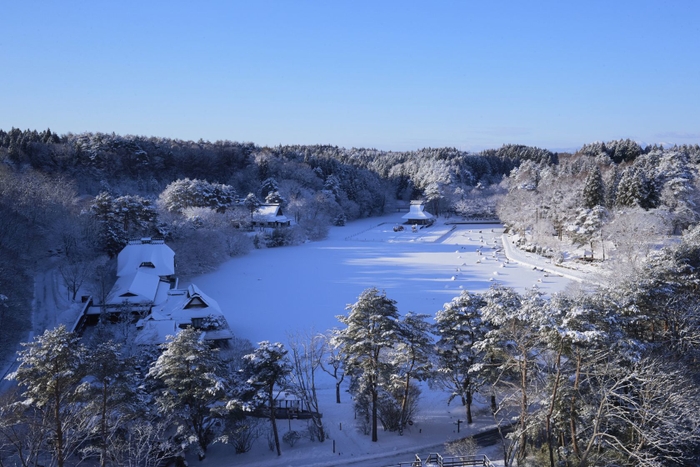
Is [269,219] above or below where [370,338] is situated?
above

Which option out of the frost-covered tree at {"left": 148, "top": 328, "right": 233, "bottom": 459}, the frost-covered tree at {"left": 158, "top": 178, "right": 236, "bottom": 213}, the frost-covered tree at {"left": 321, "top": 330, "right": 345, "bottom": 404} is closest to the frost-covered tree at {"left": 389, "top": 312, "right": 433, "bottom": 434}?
the frost-covered tree at {"left": 321, "top": 330, "right": 345, "bottom": 404}

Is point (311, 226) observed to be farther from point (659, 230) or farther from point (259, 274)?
point (659, 230)

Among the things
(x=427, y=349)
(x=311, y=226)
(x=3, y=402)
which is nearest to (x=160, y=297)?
(x=3, y=402)

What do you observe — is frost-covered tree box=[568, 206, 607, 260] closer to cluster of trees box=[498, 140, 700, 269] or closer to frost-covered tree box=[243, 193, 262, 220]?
cluster of trees box=[498, 140, 700, 269]

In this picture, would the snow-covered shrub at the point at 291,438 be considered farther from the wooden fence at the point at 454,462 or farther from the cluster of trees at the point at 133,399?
the wooden fence at the point at 454,462

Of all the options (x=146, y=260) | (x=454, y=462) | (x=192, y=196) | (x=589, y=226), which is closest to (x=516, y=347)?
(x=454, y=462)

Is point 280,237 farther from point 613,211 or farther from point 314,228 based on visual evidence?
point 613,211

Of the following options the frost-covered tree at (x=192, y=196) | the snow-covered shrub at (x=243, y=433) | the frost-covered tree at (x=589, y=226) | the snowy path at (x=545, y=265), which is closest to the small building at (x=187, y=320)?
the snow-covered shrub at (x=243, y=433)
